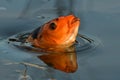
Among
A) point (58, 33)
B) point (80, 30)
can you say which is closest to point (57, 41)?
point (58, 33)

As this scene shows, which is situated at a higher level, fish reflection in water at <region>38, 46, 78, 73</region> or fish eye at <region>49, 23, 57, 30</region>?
fish eye at <region>49, 23, 57, 30</region>

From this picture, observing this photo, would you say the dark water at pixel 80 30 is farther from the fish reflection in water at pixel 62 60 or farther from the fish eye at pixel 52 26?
the fish eye at pixel 52 26

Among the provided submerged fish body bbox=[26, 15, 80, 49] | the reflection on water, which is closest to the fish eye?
submerged fish body bbox=[26, 15, 80, 49]

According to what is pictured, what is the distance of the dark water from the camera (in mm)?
3238

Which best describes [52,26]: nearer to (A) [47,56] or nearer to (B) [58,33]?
(B) [58,33]

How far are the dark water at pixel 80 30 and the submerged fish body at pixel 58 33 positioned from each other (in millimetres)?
148

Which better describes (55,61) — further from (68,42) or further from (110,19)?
(110,19)

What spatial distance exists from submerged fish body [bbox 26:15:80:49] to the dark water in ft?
0.48

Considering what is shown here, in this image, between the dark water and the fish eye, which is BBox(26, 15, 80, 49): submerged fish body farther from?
the dark water

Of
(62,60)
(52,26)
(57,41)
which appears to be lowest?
(62,60)

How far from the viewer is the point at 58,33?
11.7 ft

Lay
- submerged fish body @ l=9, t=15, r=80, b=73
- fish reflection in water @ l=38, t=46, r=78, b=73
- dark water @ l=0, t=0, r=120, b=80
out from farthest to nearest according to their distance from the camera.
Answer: submerged fish body @ l=9, t=15, r=80, b=73
fish reflection in water @ l=38, t=46, r=78, b=73
dark water @ l=0, t=0, r=120, b=80

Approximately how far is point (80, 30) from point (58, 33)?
544mm

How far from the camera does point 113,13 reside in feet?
14.4
